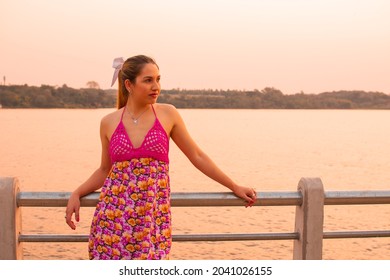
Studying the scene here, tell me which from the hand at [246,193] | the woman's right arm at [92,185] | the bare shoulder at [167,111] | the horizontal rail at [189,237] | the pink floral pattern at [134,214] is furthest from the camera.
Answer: the horizontal rail at [189,237]

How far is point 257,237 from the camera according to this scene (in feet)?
12.8

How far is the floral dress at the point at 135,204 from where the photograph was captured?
3307mm

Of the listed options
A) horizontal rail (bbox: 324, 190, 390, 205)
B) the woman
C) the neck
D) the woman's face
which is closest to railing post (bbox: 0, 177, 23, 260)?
the woman

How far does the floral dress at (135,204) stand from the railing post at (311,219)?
97cm

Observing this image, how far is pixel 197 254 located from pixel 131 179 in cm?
1773

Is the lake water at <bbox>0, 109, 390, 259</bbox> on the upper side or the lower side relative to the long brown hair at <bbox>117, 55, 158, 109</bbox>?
lower

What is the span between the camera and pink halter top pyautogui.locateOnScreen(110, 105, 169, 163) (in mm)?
3344

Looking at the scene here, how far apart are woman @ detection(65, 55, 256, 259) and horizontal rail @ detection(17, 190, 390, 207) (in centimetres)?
26

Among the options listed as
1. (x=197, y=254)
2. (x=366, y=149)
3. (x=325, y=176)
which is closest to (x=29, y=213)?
(x=197, y=254)

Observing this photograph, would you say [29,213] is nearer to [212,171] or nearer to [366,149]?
[212,171]

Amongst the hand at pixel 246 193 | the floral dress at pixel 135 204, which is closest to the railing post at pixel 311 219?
the hand at pixel 246 193

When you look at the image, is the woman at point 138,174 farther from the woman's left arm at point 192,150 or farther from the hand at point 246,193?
the hand at point 246,193

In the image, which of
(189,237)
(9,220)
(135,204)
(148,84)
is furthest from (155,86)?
(9,220)

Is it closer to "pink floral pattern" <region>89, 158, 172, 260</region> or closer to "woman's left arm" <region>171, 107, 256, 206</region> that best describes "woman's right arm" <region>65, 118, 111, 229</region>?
"pink floral pattern" <region>89, 158, 172, 260</region>
